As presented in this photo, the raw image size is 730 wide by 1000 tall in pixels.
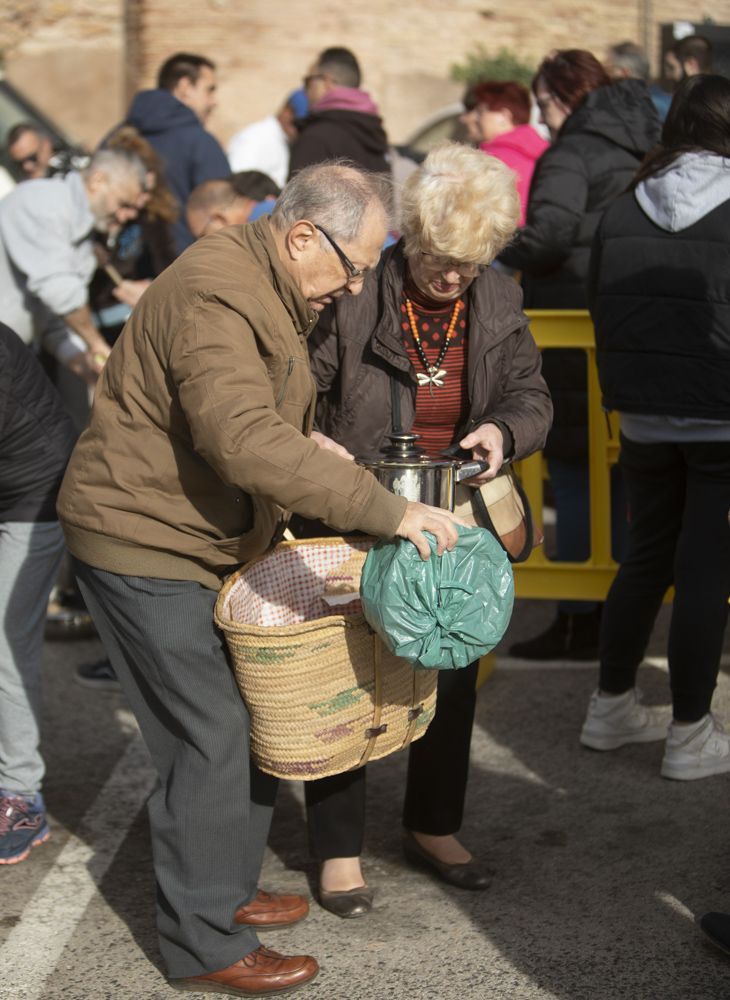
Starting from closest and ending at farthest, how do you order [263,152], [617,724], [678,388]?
[678,388]
[617,724]
[263,152]

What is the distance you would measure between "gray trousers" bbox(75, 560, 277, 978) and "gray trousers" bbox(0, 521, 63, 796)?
0.73 metres

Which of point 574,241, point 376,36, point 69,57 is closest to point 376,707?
point 574,241

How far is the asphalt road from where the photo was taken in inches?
133

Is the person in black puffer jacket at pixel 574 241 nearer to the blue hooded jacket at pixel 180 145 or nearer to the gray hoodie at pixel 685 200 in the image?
the gray hoodie at pixel 685 200

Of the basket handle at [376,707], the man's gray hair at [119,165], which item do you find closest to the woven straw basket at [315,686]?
the basket handle at [376,707]

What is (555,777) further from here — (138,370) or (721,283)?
(138,370)

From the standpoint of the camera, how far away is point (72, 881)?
3961 mm

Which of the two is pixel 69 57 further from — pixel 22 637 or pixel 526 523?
pixel 526 523

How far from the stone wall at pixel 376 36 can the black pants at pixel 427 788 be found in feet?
50.3

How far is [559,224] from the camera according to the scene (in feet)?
18.1

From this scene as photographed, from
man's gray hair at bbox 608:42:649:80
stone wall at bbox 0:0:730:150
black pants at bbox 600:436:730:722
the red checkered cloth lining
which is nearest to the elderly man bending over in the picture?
the red checkered cloth lining

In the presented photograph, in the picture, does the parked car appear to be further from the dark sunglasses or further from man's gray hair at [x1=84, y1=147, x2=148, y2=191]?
man's gray hair at [x1=84, y1=147, x2=148, y2=191]

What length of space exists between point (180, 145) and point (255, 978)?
17.0ft

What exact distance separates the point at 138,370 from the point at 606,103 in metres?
3.28
